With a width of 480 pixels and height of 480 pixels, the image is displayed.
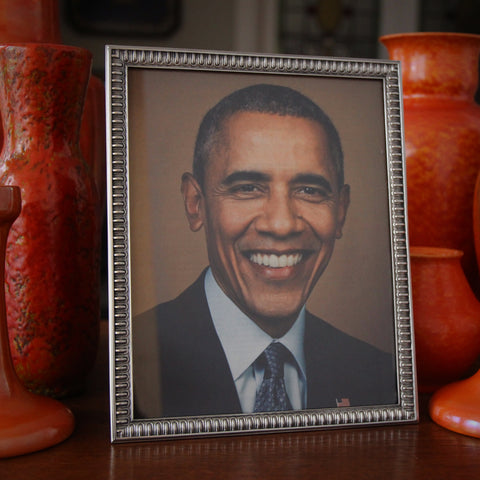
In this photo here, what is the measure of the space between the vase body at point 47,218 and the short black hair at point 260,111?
4.4 inches

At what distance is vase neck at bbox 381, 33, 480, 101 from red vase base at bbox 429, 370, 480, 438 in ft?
0.91

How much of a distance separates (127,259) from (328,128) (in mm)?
175

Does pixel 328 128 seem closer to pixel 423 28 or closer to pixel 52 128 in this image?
pixel 52 128

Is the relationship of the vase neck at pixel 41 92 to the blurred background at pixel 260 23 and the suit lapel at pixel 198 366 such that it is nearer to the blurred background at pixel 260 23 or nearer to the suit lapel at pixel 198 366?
the suit lapel at pixel 198 366

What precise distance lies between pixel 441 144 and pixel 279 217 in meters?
0.20

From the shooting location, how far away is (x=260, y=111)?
483 millimetres

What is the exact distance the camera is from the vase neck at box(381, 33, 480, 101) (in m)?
0.62

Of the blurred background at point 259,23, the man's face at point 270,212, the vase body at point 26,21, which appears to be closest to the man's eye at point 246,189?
the man's face at point 270,212

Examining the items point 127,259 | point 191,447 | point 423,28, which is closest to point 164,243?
point 127,259

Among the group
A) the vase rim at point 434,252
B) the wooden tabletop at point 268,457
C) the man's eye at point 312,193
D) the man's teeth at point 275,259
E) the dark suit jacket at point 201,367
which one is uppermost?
the man's eye at point 312,193

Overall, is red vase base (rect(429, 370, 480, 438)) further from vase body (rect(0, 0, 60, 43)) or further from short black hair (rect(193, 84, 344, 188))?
vase body (rect(0, 0, 60, 43))

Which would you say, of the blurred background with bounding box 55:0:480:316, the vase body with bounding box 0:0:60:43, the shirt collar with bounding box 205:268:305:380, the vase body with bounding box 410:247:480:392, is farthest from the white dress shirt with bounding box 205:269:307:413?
the blurred background with bounding box 55:0:480:316

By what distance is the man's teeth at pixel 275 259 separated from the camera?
47cm

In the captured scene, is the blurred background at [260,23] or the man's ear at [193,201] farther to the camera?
the blurred background at [260,23]
